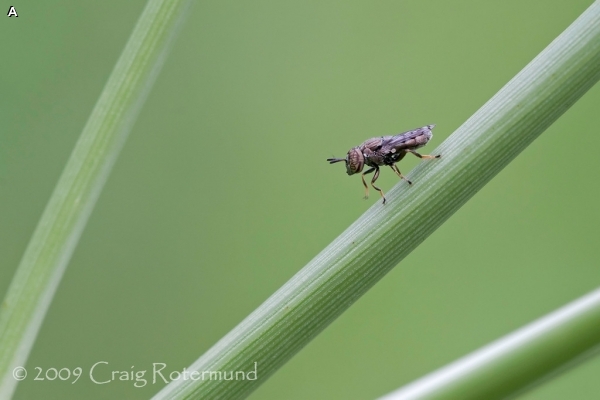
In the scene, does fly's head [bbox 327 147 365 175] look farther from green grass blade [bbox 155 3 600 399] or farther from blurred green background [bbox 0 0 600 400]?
blurred green background [bbox 0 0 600 400]

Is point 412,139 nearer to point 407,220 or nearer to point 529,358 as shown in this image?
point 407,220

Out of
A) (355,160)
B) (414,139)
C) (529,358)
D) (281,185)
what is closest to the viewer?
(529,358)

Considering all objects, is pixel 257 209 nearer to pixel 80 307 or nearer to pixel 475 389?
pixel 80 307

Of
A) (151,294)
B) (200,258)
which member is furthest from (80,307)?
(200,258)

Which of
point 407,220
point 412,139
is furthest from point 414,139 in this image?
point 407,220

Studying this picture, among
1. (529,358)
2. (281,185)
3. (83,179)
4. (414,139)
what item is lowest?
(529,358)
